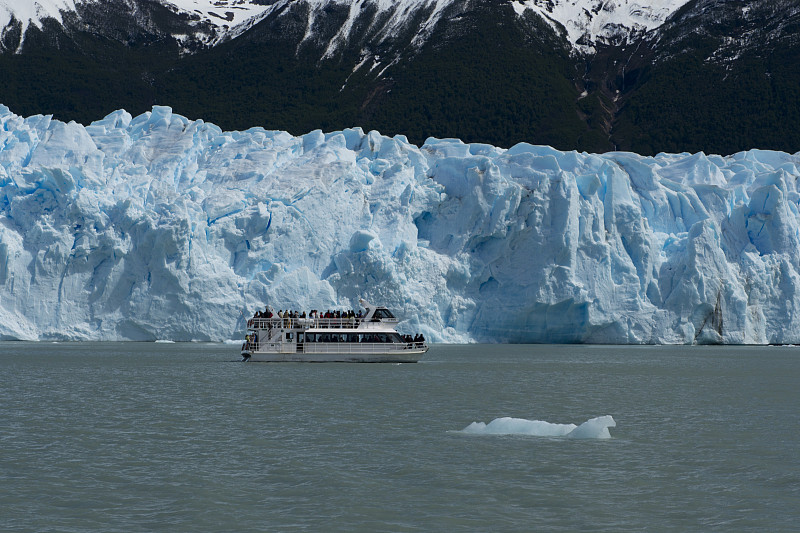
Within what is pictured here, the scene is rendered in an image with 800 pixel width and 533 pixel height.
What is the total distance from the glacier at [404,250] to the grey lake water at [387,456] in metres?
14.6

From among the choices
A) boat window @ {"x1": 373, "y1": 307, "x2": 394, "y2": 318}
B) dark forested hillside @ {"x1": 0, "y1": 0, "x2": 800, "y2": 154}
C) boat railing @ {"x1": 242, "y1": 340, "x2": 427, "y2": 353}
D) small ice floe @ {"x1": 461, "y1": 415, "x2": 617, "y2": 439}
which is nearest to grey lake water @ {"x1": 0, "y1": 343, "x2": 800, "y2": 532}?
small ice floe @ {"x1": 461, "y1": 415, "x2": 617, "y2": 439}

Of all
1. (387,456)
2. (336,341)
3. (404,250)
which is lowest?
(387,456)

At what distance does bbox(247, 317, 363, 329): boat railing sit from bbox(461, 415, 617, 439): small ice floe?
1949cm

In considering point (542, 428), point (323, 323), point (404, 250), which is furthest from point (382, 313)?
point (542, 428)

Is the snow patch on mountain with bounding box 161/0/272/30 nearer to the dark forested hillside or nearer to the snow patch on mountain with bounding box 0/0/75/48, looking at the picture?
the dark forested hillside

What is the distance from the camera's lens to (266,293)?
39500 millimetres

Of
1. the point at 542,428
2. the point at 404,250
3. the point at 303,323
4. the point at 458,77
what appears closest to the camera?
the point at 542,428

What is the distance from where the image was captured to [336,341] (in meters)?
35.0

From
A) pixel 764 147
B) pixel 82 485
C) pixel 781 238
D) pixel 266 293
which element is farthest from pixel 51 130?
pixel 764 147

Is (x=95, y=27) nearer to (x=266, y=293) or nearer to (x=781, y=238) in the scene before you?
(x=266, y=293)

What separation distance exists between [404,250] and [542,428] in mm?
25468

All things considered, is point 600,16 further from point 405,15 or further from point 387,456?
point 387,456

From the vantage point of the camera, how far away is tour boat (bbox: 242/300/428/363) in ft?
113

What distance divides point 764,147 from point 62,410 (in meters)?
66.5
